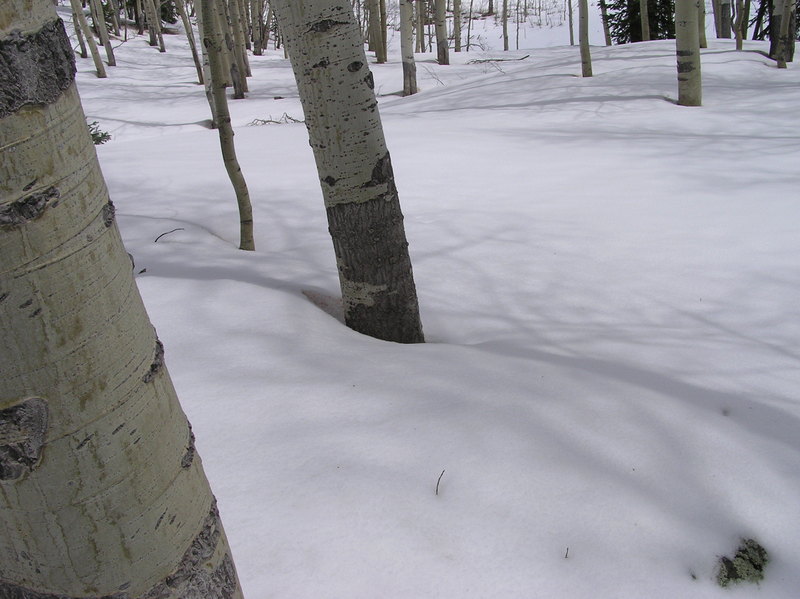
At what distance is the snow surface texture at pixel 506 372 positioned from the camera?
138 centimetres

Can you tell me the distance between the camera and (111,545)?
0.65 metres

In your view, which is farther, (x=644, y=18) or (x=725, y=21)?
(x=725, y=21)

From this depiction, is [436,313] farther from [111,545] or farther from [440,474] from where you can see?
[111,545]

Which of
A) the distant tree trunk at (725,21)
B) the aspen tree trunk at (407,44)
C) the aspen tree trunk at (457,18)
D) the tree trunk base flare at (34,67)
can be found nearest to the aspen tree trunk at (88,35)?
the aspen tree trunk at (407,44)

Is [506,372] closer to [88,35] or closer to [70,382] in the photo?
[70,382]

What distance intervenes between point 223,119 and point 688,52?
21.0 feet

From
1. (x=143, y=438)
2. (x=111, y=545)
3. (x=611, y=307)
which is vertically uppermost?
(x=143, y=438)

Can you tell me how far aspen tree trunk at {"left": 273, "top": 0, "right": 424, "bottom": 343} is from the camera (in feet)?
6.79

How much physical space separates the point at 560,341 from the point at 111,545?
7.29ft

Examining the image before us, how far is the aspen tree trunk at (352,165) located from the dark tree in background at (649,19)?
62.7 feet

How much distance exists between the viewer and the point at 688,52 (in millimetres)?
7348

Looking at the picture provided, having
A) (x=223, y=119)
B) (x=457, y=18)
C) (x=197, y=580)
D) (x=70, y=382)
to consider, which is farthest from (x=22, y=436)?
(x=457, y=18)

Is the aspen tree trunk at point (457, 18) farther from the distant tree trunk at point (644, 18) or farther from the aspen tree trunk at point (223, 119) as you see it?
the aspen tree trunk at point (223, 119)

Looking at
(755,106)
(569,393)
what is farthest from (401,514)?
(755,106)
